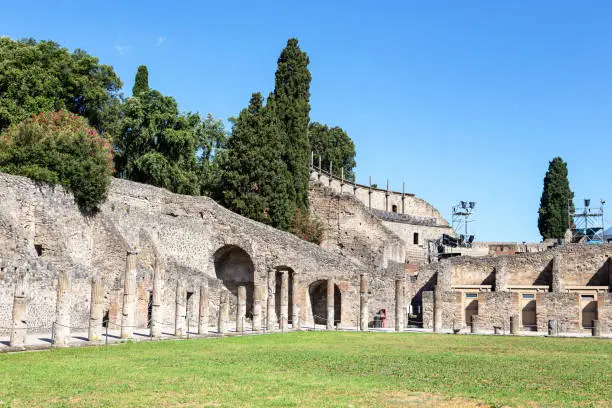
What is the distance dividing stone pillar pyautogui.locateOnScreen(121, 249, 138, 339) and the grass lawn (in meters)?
2.11

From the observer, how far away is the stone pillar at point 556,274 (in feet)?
149

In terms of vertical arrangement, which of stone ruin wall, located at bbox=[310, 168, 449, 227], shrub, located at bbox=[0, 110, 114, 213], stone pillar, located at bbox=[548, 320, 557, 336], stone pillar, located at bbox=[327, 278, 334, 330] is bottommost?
stone pillar, located at bbox=[548, 320, 557, 336]

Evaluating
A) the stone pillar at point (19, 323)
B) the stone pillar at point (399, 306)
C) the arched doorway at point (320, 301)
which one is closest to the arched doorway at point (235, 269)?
the arched doorway at point (320, 301)

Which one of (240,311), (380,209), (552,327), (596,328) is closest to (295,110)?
(380,209)

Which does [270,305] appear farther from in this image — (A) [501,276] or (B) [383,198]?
(B) [383,198]

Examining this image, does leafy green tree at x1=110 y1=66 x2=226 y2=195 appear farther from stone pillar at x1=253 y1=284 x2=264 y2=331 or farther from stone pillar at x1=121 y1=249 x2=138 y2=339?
stone pillar at x1=121 y1=249 x2=138 y2=339

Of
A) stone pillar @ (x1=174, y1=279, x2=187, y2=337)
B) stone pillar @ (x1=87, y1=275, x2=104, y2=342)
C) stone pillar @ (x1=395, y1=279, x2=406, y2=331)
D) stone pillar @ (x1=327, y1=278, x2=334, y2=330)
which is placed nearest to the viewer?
stone pillar @ (x1=87, y1=275, x2=104, y2=342)

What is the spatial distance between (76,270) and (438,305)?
58.4 feet

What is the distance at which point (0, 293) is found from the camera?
2528 centimetres

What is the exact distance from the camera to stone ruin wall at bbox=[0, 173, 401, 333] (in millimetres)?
27828

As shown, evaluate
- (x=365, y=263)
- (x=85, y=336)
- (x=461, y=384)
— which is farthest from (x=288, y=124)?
(x=461, y=384)

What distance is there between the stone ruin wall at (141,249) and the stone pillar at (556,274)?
936 cm

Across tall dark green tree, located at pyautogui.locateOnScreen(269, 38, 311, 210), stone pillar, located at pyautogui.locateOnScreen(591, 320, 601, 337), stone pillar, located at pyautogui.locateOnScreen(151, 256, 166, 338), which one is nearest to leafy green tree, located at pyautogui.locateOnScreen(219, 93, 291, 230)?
tall dark green tree, located at pyautogui.locateOnScreen(269, 38, 311, 210)

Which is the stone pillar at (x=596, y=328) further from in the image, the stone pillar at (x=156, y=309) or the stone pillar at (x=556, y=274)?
the stone pillar at (x=156, y=309)
